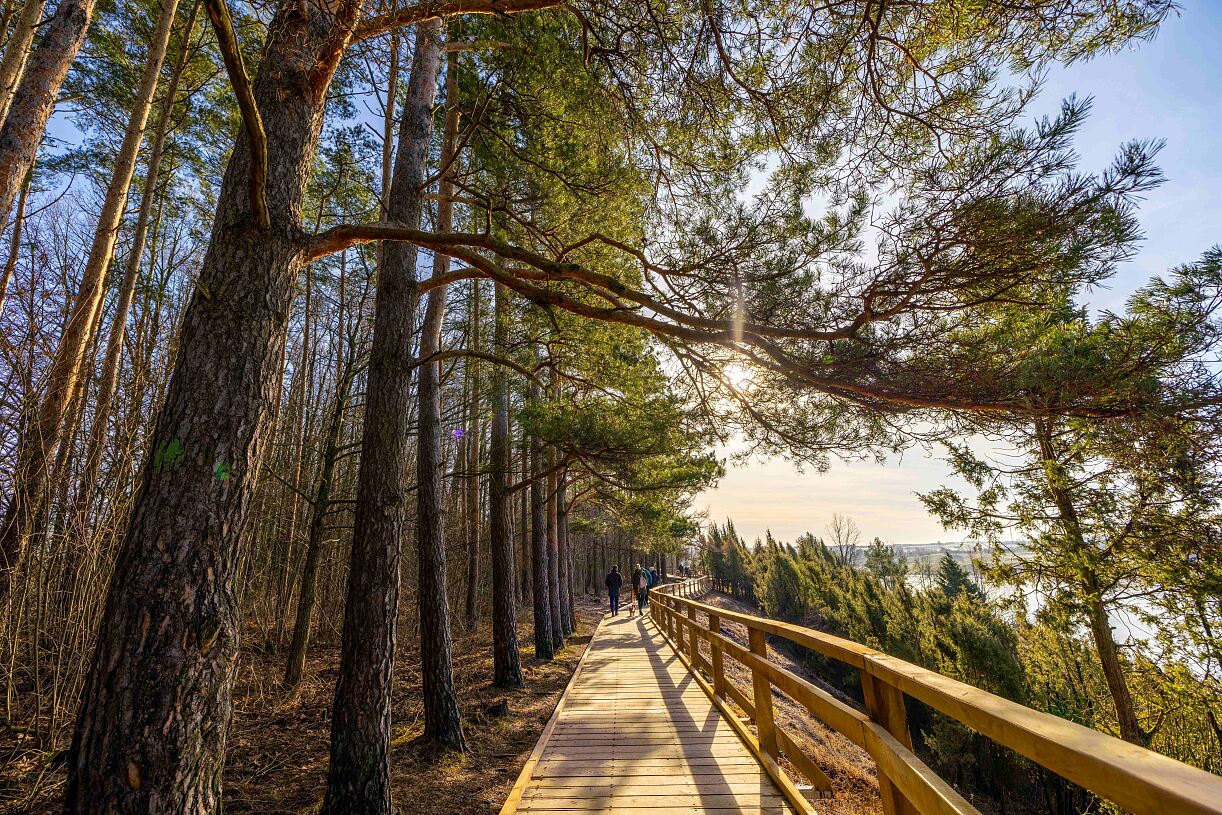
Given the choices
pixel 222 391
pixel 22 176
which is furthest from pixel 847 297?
pixel 22 176

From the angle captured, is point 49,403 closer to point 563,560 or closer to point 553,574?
point 553,574

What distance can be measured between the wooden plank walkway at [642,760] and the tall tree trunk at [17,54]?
5.89 m

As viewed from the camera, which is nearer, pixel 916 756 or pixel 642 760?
pixel 916 756

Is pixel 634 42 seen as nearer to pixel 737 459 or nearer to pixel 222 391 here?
pixel 222 391

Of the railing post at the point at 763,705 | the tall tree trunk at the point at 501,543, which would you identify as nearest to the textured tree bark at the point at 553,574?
the tall tree trunk at the point at 501,543

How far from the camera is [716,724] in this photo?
4.52 m

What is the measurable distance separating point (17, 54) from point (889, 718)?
22.4 ft

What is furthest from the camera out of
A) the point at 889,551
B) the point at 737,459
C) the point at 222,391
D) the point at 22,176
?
the point at 889,551

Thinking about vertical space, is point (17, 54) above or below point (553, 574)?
above

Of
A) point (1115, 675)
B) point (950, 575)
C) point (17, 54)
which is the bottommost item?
point (1115, 675)

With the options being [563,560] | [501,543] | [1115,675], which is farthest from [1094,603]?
[563,560]

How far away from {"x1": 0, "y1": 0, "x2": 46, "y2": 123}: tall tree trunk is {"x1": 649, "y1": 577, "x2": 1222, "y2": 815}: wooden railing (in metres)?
6.25

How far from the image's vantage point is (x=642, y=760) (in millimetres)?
3760

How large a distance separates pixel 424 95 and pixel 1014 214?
196 inches
